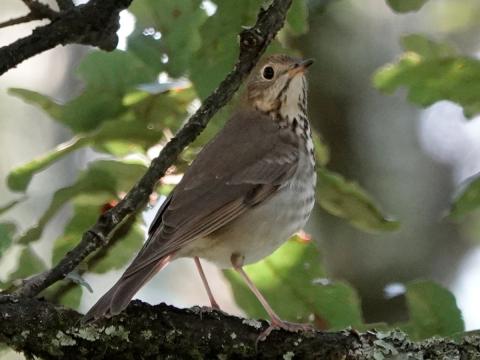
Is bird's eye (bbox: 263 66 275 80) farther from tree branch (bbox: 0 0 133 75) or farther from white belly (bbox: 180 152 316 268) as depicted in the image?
tree branch (bbox: 0 0 133 75)

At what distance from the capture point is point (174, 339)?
11.1ft

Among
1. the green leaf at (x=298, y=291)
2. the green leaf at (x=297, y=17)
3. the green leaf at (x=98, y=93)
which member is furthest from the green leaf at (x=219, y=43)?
the green leaf at (x=298, y=291)

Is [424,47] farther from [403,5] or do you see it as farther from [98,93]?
[98,93]

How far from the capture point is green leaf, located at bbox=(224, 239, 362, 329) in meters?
4.00

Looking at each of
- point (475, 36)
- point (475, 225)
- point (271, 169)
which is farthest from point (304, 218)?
point (475, 36)

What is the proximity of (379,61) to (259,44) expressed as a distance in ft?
15.0

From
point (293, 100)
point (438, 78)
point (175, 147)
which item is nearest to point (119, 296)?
point (175, 147)

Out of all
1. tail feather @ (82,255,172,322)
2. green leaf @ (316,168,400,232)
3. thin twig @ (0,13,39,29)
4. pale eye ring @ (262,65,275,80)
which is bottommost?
tail feather @ (82,255,172,322)

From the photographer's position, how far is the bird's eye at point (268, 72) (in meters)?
4.95

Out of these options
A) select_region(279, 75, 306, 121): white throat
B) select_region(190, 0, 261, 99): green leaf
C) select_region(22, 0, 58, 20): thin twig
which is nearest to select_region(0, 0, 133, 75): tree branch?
select_region(22, 0, 58, 20): thin twig

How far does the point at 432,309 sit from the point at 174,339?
3.39ft

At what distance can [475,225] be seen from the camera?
7.90 metres

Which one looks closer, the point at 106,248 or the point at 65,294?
the point at 65,294

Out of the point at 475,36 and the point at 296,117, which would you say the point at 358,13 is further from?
the point at 296,117
